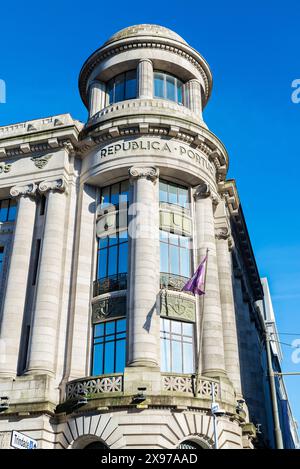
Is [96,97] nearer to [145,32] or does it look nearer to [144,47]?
[144,47]

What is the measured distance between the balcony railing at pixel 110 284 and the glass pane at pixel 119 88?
13605 millimetres

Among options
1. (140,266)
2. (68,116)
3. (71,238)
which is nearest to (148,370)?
(140,266)

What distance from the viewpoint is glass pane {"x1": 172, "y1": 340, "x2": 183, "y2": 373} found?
1130 inches

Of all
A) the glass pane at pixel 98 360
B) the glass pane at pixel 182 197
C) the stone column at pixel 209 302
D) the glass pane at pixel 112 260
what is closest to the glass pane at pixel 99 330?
the glass pane at pixel 98 360

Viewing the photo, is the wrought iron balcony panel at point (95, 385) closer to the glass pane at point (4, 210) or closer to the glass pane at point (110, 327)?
the glass pane at point (110, 327)

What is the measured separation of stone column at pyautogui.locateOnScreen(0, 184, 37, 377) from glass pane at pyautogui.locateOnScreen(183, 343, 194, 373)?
9097 mm

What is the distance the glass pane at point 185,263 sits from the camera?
3188 centimetres

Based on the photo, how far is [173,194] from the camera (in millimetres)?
34031

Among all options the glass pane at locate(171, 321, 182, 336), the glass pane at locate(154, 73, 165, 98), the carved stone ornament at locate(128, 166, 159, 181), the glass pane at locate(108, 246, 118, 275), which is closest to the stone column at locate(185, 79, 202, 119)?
the glass pane at locate(154, 73, 165, 98)

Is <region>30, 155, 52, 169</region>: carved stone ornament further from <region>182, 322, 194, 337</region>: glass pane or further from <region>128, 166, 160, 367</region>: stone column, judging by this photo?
<region>182, 322, 194, 337</region>: glass pane

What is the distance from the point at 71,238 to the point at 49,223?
1.66 metres

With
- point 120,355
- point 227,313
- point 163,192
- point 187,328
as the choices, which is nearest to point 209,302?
point 187,328

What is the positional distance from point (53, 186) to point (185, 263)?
30.9 feet
